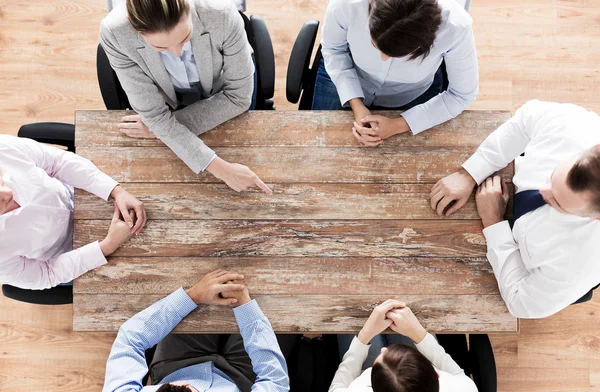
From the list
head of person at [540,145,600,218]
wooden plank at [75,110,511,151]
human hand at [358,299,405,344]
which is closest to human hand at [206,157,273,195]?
wooden plank at [75,110,511,151]

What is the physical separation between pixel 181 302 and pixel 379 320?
0.69m

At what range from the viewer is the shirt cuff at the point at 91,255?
182 centimetres

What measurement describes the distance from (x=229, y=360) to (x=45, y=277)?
2.64ft

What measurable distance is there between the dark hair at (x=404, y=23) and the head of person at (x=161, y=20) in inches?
22.5

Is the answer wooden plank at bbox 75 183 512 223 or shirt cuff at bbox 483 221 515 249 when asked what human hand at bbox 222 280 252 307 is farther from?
shirt cuff at bbox 483 221 515 249

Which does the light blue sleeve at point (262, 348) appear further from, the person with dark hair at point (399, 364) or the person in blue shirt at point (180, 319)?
the person with dark hair at point (399, 364)

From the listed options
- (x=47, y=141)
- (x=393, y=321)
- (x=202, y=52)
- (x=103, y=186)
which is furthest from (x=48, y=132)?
(x=393, y=321)

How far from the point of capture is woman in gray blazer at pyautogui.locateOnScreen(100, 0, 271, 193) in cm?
165

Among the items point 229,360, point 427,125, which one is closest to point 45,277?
point 229,360

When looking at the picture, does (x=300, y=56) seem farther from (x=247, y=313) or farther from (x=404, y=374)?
(x=404, y=374)

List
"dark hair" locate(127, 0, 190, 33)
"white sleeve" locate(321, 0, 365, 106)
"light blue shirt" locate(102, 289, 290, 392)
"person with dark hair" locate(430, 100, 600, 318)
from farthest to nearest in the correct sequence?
1. "white sleeve" locate(321, 0, 365, 106)
2. "light blue shirt" locate(102, 289, 290, 392)
3. "person with dark hair" locate(430, 100, 600, 318)
4. "dark hair" locate(127, 0, 190, 33)

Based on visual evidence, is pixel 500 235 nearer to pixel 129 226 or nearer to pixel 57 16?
pixel 129 226

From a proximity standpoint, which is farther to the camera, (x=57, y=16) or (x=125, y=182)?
(x=57, y=16)

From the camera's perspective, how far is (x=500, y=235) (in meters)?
1.82
